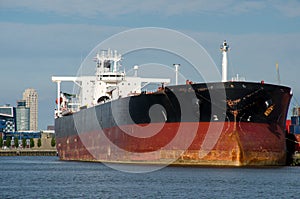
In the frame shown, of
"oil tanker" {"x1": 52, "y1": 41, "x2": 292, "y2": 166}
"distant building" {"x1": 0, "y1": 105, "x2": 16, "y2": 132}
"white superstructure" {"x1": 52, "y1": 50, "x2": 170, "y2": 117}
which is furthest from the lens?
"distant building" {"x1": 0, "y1": 105, "x2": 16, "y2": 132}

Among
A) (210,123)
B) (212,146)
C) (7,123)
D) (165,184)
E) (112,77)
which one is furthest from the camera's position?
(7,123)

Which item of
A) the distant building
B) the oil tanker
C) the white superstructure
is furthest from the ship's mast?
the distant building

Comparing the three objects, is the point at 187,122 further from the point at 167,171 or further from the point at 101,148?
the point at 101,148

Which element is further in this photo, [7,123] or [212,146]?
[7,123]

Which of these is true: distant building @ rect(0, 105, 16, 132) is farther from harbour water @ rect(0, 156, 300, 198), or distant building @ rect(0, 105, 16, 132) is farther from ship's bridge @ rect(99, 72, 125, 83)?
harbour water @ rect(0, 156, 300, 198)

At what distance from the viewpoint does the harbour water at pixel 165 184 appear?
27781mm

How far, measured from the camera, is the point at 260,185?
3080 cm

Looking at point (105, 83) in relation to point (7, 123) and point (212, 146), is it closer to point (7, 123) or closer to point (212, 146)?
point (212, 146)

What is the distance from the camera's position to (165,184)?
102 feet

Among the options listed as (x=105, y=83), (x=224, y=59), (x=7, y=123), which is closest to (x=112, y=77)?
(x=105, y=83)

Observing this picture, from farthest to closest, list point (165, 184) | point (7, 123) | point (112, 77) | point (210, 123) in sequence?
point (7, 123) → point (112, 77) → point (210, 123) → point (165, 184)

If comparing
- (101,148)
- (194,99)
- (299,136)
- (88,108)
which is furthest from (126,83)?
(194,99)

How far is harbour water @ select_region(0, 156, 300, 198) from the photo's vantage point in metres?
27.8

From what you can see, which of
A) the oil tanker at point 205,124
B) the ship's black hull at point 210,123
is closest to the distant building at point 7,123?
the oil tanker at point 205,124
